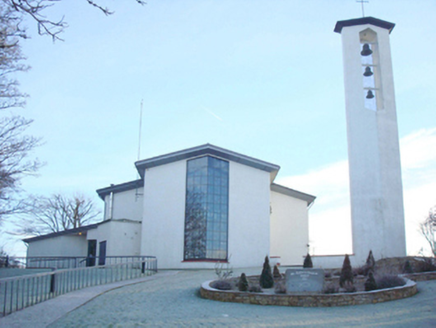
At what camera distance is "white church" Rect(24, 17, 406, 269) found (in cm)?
2617

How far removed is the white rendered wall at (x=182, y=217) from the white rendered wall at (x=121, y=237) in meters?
1.25

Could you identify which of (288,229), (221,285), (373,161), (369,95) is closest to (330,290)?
(221,285)

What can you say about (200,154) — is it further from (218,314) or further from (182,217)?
(218,314)

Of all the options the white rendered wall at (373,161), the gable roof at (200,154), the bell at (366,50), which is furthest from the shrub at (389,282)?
the bell at (366,50)

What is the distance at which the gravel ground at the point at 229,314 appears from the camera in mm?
10945

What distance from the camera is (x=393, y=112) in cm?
2769

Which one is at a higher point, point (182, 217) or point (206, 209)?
point (206, 209)

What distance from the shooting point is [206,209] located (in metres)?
28.9

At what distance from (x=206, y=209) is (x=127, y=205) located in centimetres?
795

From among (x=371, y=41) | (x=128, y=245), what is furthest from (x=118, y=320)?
(x=371, y=41)

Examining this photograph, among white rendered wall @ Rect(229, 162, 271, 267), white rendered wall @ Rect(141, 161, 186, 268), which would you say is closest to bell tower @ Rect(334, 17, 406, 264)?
white rendered wall @ Rect(229, 162, 271, 267)

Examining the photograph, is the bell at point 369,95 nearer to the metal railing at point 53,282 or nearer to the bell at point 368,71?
the bell at point 368,71

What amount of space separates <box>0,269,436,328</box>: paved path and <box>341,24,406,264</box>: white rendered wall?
1069 cm

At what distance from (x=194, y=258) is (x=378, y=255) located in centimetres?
1036
